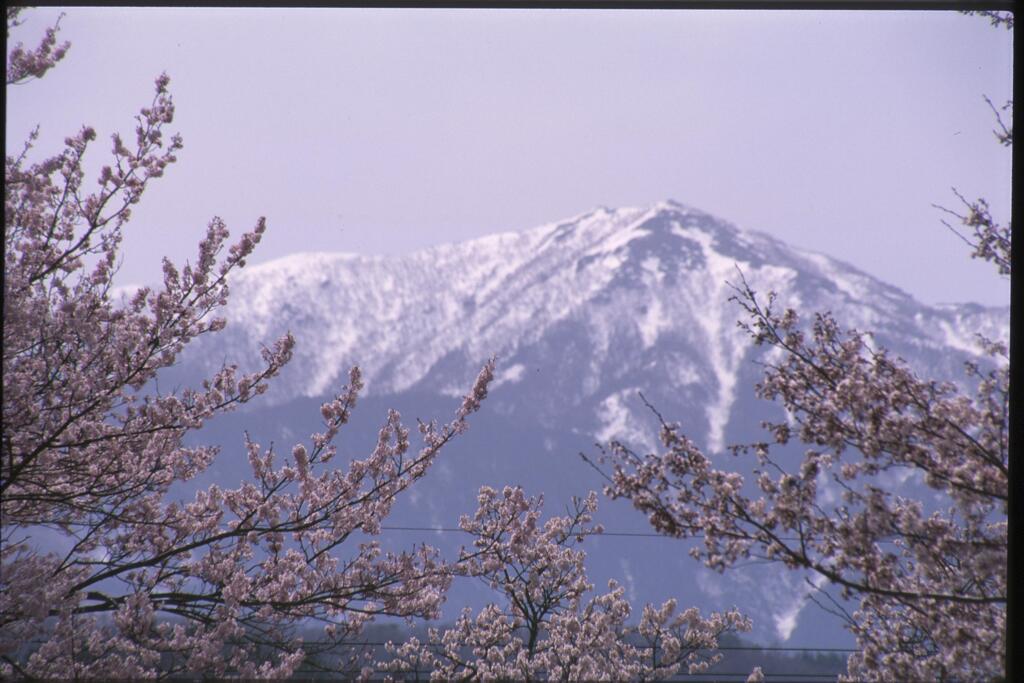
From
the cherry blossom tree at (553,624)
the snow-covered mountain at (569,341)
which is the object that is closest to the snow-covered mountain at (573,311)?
the snow-covered mountain at (569,341)

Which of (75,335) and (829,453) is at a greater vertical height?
(75,335)

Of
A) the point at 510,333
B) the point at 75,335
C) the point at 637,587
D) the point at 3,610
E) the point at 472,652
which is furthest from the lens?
the point at 510,333

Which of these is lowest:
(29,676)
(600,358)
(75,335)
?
(29,676)

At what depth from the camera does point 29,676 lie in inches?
131

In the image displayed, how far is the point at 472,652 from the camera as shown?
20.4 feet

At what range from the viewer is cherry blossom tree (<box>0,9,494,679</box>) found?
3.37 metres

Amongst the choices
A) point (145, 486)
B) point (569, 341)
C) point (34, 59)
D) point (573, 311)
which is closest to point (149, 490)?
point (145, 486)

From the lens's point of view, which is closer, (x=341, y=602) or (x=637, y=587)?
(x=341, y=602)

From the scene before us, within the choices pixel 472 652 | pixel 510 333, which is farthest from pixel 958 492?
pixel 510 333

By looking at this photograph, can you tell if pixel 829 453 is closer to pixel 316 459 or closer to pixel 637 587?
pixel 316 459

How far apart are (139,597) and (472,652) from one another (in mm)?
3410

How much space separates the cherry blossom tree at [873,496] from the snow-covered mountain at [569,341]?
→ 67.4 m

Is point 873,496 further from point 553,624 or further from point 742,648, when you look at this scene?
point 553,624

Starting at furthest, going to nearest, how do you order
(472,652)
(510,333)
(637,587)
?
(510,333) < (637,587) < (472,652)
